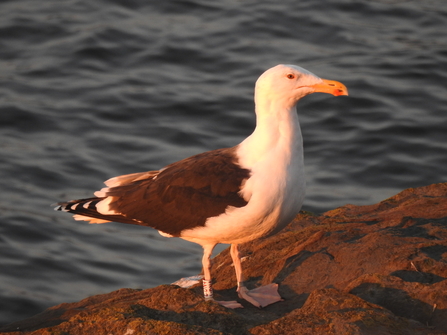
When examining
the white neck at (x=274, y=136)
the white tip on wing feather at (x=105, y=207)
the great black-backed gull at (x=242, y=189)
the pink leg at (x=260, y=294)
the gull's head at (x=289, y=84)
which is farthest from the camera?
the white tip on wing feather at (x=105, y=207)

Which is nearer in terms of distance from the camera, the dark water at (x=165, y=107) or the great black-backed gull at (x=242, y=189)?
the great black-backed gull at (x=242, y=189)

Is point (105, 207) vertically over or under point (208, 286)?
over

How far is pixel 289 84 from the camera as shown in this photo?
585 cm

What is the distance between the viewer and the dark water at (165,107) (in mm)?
10227

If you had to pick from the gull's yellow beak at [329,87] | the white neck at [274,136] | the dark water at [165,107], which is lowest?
the dark water at [165,107]

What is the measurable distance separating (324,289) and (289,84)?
198cm

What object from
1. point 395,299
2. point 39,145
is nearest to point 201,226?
point 395,299

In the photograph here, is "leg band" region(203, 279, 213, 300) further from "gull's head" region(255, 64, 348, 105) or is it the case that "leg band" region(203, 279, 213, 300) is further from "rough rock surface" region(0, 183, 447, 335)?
"gull's head" region(255, 64, 348, 105)

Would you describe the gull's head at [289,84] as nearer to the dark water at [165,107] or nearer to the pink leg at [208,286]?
the pink leg at [208,286]

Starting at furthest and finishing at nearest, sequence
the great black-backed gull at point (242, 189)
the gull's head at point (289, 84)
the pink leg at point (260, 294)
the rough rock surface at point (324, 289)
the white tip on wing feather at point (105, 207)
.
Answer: the white tip on wing feather at point (105, 207), the gull's head at point (289, 84), the great black-backed gull at point (242, 189), the pink leg at point (260, 294), the rough rock surface at point (324, 289)

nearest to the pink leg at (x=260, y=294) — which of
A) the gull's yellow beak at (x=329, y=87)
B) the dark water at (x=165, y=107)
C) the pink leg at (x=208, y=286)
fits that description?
the pink leg at (x=208, y=286)

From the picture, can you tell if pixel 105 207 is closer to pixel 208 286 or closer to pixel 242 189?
pixel 208 286

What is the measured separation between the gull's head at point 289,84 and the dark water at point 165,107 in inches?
171

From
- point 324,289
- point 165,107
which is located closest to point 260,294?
point 324,289
